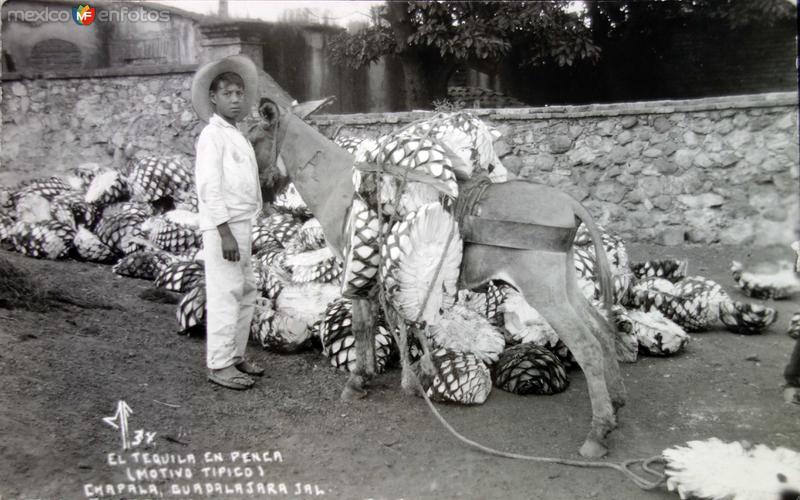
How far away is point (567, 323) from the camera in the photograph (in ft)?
10.4

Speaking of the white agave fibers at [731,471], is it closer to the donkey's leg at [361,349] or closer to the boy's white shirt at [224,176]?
the donkey's leg at [361,349]

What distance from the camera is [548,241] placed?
3.18m

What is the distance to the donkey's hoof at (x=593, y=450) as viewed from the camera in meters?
3.20

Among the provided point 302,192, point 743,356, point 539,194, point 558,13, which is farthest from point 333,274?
point 558,13

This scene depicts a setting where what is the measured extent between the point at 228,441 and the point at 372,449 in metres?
0.78

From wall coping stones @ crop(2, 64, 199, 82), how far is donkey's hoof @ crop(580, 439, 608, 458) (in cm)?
722

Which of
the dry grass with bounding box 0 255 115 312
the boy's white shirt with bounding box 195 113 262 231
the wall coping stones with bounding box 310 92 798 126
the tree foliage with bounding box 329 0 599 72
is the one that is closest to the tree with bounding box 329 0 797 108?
the tree foliage with bounding box 329 0 599 72

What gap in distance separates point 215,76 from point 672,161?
5563mm

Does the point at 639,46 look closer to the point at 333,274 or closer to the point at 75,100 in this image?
the point at 333,274

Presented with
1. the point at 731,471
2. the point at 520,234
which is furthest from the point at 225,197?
the point at 731,471

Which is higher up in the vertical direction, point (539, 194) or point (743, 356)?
point (539, 194)

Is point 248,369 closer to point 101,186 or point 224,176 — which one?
point 224,176

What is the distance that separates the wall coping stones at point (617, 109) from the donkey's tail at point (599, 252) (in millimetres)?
3374

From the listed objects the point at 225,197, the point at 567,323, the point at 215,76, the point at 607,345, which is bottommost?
the point at 607,345
